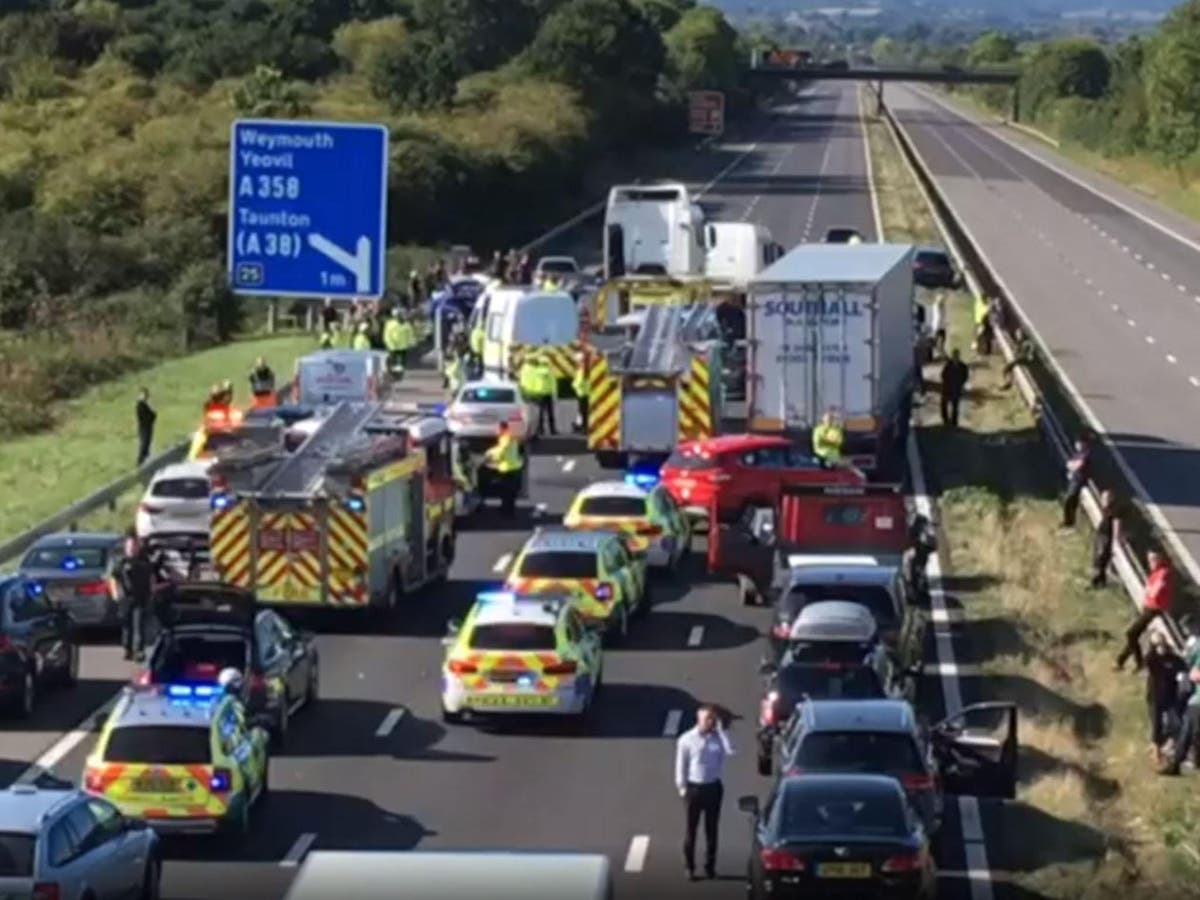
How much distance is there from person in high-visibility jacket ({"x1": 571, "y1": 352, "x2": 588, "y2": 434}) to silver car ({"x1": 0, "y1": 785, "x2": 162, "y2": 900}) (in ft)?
89.2

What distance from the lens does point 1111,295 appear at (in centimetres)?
8044

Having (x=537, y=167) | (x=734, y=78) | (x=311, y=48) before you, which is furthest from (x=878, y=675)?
(x=734, y=78)

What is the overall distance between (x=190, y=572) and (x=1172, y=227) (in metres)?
79.2

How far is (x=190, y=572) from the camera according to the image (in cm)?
3625

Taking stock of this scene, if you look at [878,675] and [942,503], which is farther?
[942,503]

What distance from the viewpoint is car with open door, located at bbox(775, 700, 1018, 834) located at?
23188 millimetres

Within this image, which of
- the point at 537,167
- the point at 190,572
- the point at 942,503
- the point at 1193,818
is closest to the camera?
the point at 1193,818

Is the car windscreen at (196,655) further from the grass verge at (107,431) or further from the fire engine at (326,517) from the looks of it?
the grass verge at (107,431)

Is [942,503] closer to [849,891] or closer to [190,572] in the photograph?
[190,572]

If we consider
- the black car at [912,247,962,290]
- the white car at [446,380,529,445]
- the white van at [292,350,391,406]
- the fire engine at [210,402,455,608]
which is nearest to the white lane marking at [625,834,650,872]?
the fire engine at [210,402,455,608]

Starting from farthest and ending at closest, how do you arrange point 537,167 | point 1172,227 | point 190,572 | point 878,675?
point 1172,227 < point 537,167 < point 190,572 < point 878,675

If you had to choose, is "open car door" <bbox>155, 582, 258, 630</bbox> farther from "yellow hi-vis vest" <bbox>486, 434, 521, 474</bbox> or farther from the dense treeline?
the dense treeline

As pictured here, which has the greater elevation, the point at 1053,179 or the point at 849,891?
the point at 849,891

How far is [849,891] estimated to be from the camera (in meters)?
20.8
